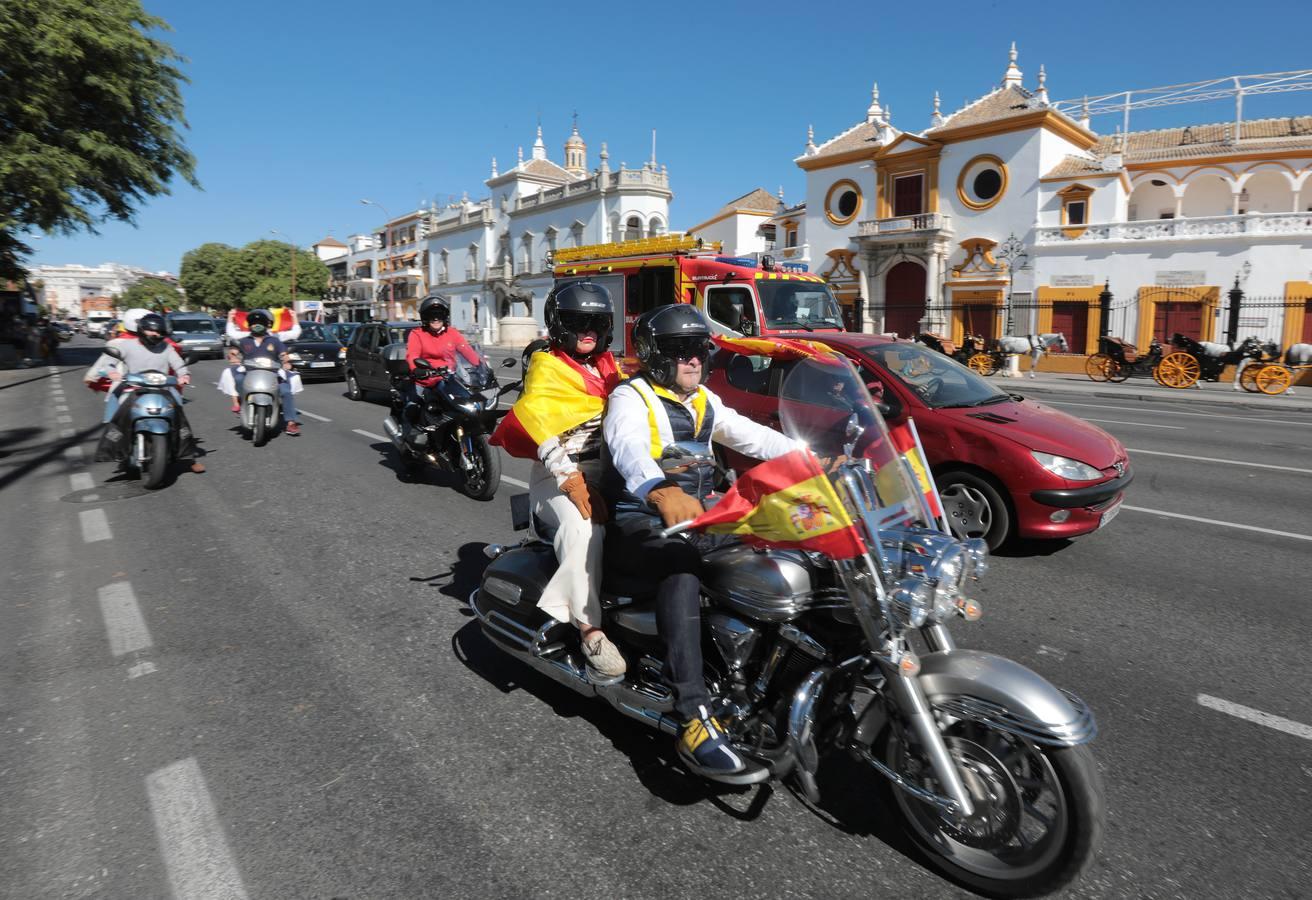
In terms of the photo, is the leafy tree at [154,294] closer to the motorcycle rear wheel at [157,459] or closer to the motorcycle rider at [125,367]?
the motorcycle rider at [125,367]

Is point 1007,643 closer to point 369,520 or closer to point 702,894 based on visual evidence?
point 702,894

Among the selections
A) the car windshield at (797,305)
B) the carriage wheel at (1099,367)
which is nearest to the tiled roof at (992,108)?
the carriage wheel at (1099,367)

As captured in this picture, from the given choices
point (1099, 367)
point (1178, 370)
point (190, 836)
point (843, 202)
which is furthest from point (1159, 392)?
point (843, 202)

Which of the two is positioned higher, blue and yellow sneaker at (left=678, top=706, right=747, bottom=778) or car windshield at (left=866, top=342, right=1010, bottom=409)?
car windshield at (left=866, top=342, right=1010, bottom=409)

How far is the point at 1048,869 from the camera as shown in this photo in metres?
2.28

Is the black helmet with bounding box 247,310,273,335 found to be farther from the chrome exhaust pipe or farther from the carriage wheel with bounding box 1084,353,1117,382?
the carriage wheel with bounding box 1084,353,1117,382

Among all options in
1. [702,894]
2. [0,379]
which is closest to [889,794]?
[702,894]

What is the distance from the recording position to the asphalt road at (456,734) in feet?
8.18

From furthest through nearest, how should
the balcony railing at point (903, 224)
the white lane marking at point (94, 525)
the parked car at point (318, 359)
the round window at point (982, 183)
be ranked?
the balcony railing at point (903, 224) → the round window at point (982, 183) → the parked car at point (318, 359) → the white lane marking at point (94, 525)

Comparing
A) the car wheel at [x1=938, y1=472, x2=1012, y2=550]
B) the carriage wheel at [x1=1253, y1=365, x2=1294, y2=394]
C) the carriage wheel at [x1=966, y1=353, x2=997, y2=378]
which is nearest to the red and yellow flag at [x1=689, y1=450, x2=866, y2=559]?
the car wheel at [x1=938, y1=472, x2=1012, y2=550]

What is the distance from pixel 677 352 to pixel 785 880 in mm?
1766

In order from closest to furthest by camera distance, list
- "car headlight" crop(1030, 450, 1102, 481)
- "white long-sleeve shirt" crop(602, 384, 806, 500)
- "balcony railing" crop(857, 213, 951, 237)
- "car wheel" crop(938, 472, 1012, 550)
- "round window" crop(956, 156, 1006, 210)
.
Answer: "white long-sleeve shirt" crop(602, 384, 806, 500) → "car headlight" crop(1030, 450, 1102, 481) → "car wheel" crop(938, 472, 1012, 550) → "round window" crop(956, 156, 1006, 210) → "balcony railing" crop(857, 213, 951, 237)

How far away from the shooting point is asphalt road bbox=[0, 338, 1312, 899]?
2.49 m

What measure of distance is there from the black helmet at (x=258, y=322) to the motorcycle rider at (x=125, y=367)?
241 cm
